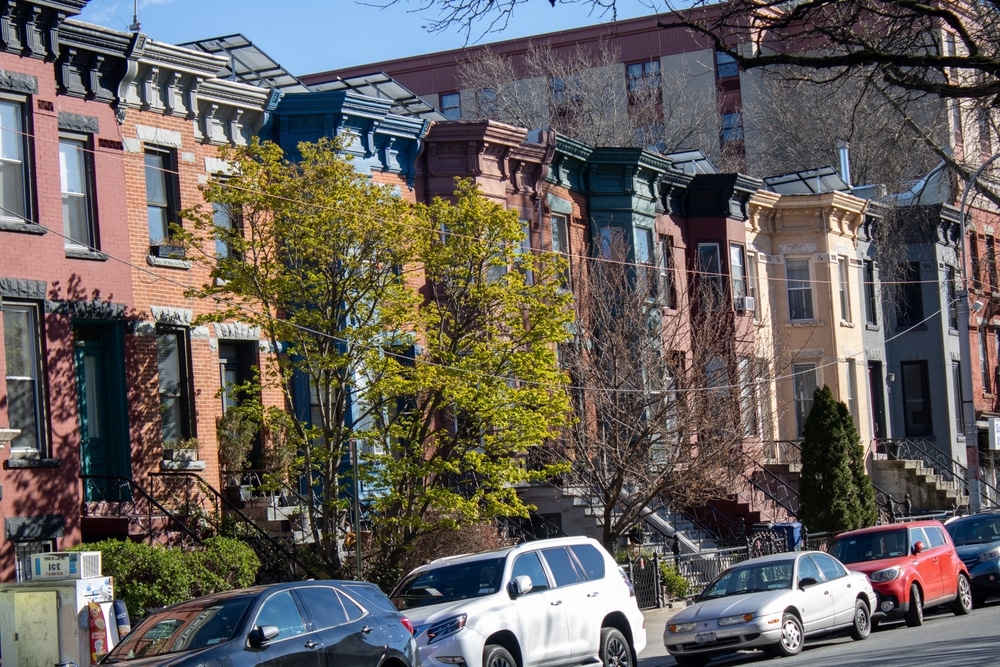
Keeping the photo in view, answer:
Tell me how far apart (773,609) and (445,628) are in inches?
240

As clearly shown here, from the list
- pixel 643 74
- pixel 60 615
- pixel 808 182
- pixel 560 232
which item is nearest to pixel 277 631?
pixel 60 615

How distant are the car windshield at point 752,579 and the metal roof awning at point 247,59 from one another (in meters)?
14.2

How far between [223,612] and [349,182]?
9738mm

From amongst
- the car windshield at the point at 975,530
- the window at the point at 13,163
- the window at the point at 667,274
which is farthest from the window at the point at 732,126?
the window at the point at 13,163

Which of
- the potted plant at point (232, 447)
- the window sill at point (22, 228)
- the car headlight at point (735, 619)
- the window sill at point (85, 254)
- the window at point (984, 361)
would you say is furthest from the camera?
the window at point (984, 361)

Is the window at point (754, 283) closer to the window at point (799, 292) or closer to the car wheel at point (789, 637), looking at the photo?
the window at point (799, 292)

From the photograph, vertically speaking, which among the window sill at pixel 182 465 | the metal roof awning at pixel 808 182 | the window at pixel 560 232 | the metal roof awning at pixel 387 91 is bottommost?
the window sill at pixel 182 465

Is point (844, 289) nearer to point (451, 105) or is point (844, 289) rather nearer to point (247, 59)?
point (247, 59)

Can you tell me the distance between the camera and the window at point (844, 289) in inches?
1613

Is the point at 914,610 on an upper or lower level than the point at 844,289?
lower

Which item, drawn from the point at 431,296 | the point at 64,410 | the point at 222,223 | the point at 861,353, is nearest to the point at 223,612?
the point at 64,410

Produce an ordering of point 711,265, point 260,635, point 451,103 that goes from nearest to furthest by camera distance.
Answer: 1. point 260,635
2. point 711,265
3. point 451,103

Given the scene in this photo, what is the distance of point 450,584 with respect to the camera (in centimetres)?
1565

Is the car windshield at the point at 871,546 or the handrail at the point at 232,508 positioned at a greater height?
the handrail at the point at 232,508
